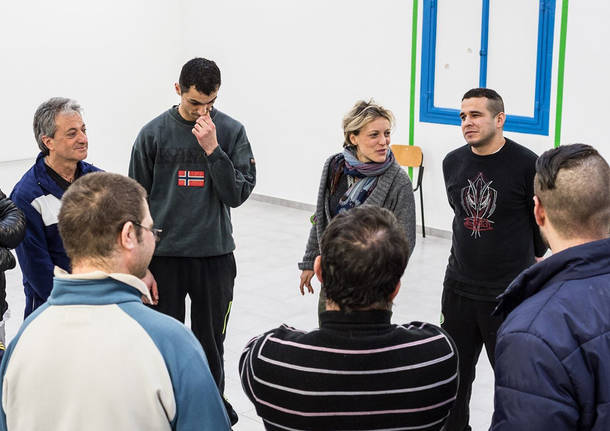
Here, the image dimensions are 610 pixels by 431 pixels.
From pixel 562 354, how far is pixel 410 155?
611 centimetres

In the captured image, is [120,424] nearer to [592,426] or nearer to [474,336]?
[592,426]

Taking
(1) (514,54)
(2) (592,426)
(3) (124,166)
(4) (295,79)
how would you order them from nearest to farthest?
(2) (592,426) → (1) (514,54) → (4) (295,79) → (3) (124,166)

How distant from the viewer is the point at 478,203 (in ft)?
11.9

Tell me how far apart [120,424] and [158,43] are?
8.28 metres

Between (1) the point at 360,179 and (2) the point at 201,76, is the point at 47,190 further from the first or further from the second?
(1) the point at 360,179

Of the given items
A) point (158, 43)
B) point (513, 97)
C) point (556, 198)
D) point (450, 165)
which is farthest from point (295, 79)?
point (556, 198)

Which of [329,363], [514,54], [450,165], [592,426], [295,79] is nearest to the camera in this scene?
[592,426]

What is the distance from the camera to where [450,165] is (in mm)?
3850

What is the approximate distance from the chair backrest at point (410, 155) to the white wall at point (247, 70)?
122 millimetres

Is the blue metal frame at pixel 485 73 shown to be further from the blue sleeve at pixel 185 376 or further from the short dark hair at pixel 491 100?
the blue sleeve at pixel 185 376

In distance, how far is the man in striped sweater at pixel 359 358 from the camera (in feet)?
6.25

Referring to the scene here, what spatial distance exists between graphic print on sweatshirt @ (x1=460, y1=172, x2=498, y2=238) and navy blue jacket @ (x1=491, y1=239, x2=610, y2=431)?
173 cm

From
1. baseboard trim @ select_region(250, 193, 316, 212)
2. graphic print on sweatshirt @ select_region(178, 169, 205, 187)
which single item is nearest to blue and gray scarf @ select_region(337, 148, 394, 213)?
graphic print on sweatshirt @ select_region(178, 169, 205, 187)

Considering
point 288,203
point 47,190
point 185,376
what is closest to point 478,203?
point 47,190
